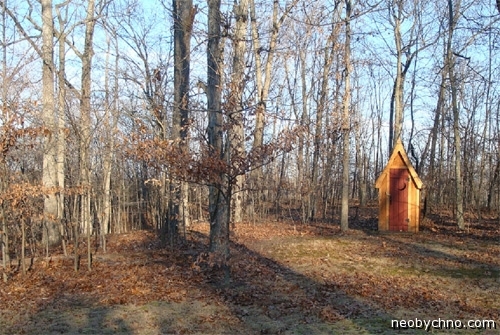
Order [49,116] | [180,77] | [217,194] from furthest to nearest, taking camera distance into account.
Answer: [49,116] → [180,77] → [217,194]

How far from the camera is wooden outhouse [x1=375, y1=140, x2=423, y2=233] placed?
51.4 ft

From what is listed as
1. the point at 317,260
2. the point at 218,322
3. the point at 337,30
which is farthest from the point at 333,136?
the point at 218,322

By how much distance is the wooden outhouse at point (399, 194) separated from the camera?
15680 mm

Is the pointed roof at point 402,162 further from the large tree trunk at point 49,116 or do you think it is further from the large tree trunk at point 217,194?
the large tree trunk at point 49,116

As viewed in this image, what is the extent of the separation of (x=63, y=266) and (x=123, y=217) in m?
11.0

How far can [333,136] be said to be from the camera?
19.2 metres

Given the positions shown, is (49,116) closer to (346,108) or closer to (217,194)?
(217,194)

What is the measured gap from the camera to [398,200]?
1580 cm

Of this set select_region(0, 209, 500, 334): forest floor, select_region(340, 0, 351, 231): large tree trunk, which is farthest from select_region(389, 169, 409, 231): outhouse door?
select_region(0, 209, 500, 334): forest floor

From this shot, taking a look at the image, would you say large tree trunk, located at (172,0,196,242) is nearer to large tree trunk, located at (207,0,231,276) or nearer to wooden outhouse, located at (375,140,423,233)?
large tree trunk, located at (207,0,231,276)

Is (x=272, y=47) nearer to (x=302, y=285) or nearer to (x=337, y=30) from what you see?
(x=337, y=30)

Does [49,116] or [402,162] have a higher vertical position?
[49,116]

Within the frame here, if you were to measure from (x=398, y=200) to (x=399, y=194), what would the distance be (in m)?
0.21

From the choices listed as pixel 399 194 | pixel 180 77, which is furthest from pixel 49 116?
pixel 399 194
